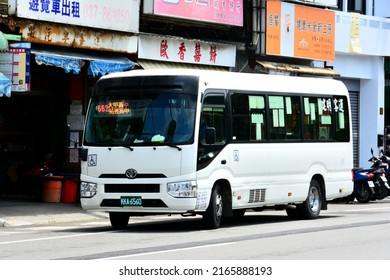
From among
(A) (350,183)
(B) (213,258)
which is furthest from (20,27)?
(B) (213,258)

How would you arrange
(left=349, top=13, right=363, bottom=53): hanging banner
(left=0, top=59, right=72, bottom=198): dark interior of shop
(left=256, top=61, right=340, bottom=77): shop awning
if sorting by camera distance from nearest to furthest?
1. (left=0, top=59, right=72, bottom=198): dark interior of shop
2. (left=256, top=61, right=340, bottom=77): shop awning
3. (left=349, top=13, right=363, bottom=53): hanging banner

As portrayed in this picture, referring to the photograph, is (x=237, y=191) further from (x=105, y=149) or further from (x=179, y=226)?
(x=105, y=149)

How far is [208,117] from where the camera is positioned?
18781 millimetres

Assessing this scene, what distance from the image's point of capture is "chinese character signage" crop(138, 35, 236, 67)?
1035 inches

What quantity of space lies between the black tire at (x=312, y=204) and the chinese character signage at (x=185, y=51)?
247 inches

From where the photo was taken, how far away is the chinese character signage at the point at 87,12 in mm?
22719

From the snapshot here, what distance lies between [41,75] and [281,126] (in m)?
8.62

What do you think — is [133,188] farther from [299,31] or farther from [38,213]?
[299,31]

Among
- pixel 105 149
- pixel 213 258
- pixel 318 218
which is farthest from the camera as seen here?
pixel 318 218

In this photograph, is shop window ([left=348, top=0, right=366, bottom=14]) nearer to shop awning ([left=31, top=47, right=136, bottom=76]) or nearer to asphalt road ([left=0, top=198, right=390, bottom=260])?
shop awning ([left=31, top=47, right=136, bottom=76])

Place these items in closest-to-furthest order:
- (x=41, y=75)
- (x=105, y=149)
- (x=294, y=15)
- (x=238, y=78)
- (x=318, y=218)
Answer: (x=105, y=149) → (x=238, y=78) → (x=318, y=218) → (x=41, y=75) → (x=294, y=15)

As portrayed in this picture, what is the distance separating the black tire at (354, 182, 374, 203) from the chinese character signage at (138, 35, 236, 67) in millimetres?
5007

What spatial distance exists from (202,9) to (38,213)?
742cm

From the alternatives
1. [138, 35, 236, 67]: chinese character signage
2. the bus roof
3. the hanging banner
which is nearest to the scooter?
[138, 35, 236, 67]: chinese character signage
